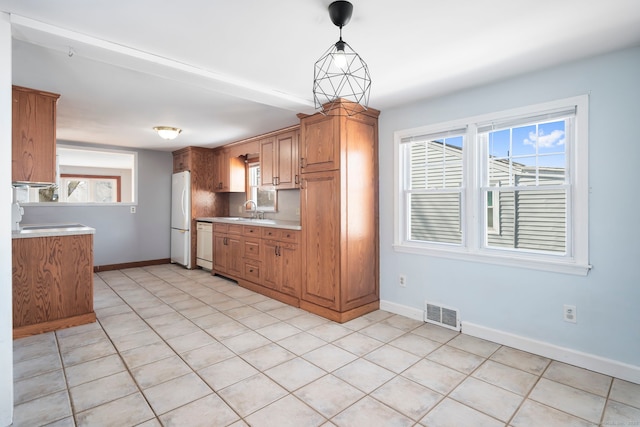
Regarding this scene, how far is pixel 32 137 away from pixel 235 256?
2.75 meters

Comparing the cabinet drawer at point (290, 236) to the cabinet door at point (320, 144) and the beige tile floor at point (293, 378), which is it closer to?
the cabinet door at point (320, 144)

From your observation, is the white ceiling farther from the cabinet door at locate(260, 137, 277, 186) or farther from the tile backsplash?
the tile backsplash

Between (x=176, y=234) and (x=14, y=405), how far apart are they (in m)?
4.54

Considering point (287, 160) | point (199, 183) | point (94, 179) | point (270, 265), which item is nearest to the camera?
point (270, 265)

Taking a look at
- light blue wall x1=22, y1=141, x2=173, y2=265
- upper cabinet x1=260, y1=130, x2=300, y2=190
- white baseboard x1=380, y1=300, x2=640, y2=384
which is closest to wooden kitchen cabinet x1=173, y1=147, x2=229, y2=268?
light blue wall x1=22, y1=141, x2=173, y2=265

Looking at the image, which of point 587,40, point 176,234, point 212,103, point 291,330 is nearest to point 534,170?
point 587,40

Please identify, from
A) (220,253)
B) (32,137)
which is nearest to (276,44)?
(32,137)

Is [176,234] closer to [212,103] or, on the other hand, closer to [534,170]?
[212,103]

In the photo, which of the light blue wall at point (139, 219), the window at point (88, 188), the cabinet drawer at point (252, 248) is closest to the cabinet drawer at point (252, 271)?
the cabinet drawer at point (252, 248)

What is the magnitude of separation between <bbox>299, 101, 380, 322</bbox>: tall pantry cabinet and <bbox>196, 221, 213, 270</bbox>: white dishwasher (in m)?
2.53

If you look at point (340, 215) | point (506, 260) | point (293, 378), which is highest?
point (340, 215)

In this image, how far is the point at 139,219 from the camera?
20.4 ft

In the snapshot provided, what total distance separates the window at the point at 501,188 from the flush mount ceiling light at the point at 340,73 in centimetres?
78

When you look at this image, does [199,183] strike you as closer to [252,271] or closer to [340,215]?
[252,271]
